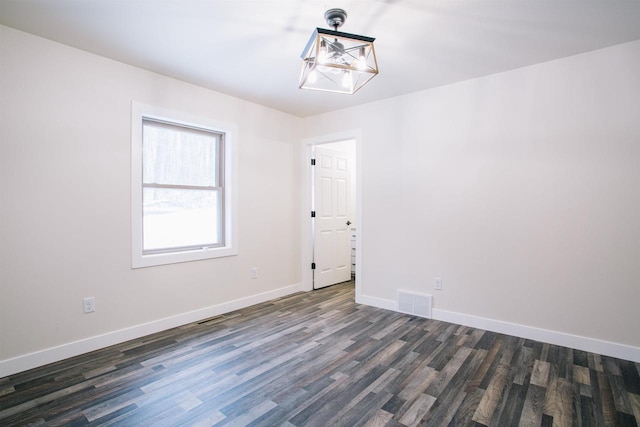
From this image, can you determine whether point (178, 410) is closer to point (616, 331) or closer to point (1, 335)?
point (1, 335)

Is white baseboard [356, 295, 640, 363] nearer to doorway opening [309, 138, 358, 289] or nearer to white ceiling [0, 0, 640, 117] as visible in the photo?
doorway opening [309, 138, 358, 289]

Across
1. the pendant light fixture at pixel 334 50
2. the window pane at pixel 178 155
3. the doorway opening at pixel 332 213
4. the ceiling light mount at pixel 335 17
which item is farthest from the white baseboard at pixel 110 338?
the ceiling light mount at pixel 335 17

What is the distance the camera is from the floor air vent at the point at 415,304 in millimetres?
3473

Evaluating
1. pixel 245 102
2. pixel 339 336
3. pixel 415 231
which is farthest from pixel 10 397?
pixel 415 231

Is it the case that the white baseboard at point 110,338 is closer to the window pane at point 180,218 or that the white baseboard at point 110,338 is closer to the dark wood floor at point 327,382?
the dark wood floor at point 327,382

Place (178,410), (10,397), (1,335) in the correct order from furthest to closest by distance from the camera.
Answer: (1,335)
(10,397)
(178,410)

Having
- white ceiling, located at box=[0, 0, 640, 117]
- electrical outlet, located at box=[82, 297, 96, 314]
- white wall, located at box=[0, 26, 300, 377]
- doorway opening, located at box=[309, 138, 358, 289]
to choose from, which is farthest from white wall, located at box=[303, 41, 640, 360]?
electrical outlet, located at box=[82, 297, 96, 314]

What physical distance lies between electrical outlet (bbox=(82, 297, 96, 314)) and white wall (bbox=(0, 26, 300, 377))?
3cm

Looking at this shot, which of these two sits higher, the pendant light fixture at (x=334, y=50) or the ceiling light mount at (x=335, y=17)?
the ceiling light mount at (x=335, y=17)

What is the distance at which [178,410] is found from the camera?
189 cm

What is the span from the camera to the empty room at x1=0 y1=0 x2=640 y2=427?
2039 millimetres

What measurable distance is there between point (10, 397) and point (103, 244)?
3.83 feet

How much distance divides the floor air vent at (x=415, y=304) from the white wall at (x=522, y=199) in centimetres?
9

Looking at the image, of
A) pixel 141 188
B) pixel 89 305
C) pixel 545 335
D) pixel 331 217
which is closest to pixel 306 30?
pixel 141 188
